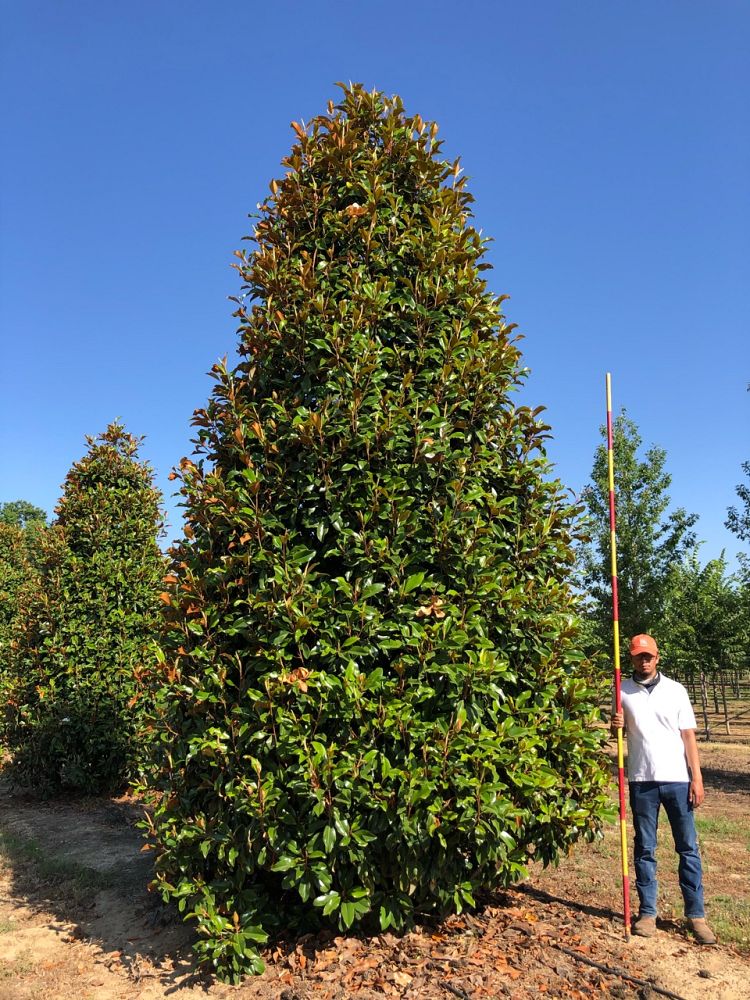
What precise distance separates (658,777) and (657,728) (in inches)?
13.1

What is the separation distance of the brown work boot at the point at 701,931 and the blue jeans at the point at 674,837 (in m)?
0.04

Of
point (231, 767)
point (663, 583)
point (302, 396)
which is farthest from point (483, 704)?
point (663, 583)

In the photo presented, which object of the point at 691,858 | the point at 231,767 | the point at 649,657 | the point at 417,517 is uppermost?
the point at 417,517

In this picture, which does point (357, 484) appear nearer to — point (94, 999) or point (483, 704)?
point (483, 704)

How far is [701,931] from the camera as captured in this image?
15.5ft

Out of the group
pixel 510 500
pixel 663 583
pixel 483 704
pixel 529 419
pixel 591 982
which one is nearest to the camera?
pixel 591 982

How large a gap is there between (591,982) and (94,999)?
2.98 m

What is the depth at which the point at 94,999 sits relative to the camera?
4223 millimetres

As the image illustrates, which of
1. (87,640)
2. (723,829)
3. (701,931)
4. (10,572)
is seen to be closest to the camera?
(701,931)

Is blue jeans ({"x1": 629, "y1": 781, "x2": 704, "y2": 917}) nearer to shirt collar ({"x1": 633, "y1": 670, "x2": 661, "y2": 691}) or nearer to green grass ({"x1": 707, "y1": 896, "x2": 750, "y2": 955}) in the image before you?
green grass ({"x1": 707, "y1": 896, "x2": 750, "y2": 955})

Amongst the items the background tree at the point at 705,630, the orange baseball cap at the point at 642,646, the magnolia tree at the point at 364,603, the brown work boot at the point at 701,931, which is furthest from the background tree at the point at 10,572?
the background tree at the point at 705,630

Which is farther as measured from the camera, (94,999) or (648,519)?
(648,519)

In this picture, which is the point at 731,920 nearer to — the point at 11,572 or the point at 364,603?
the point at 364,603

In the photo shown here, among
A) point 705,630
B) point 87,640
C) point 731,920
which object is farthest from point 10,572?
point 705,630
